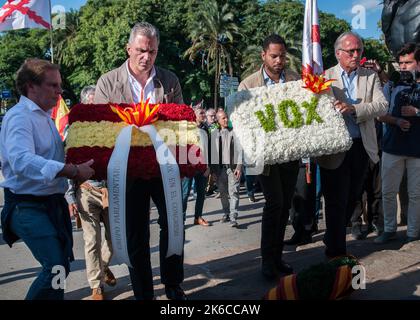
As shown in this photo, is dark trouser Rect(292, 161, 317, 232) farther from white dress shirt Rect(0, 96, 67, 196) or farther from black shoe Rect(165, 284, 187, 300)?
white dress shirt Rect(0, 96, 67, 196)

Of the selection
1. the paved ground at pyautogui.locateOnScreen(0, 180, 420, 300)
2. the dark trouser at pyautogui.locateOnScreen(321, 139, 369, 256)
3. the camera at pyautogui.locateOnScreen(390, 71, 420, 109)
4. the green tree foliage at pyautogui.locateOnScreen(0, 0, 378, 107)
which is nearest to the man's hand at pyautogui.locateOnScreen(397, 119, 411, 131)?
the camera at pyautogui.locateOnScreen(390, 71, 420, 109)

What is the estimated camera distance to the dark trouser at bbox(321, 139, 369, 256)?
457cm

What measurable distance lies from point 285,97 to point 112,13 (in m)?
36.5

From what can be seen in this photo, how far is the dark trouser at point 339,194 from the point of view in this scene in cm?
457

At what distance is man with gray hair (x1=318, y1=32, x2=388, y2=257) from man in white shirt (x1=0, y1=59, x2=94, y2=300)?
7.81ft

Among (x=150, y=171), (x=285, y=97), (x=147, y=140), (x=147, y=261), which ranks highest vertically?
(x=285, y=97)

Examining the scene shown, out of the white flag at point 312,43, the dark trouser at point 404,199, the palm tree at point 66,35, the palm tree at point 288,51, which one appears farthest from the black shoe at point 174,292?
the palm tree at point 66,35

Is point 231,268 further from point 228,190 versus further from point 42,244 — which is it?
point 228,190

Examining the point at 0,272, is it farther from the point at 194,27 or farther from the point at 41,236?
the point at 194,27

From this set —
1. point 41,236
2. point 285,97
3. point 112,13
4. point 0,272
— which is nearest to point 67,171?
point 41,236

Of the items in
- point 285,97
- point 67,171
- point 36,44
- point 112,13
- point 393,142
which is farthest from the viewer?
point 36,44

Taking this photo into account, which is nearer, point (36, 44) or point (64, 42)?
point (64, 42)

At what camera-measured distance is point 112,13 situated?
3806 centimetres

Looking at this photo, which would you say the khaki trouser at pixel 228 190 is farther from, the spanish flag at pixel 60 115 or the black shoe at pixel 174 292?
the black shoe at pixel 174 292
